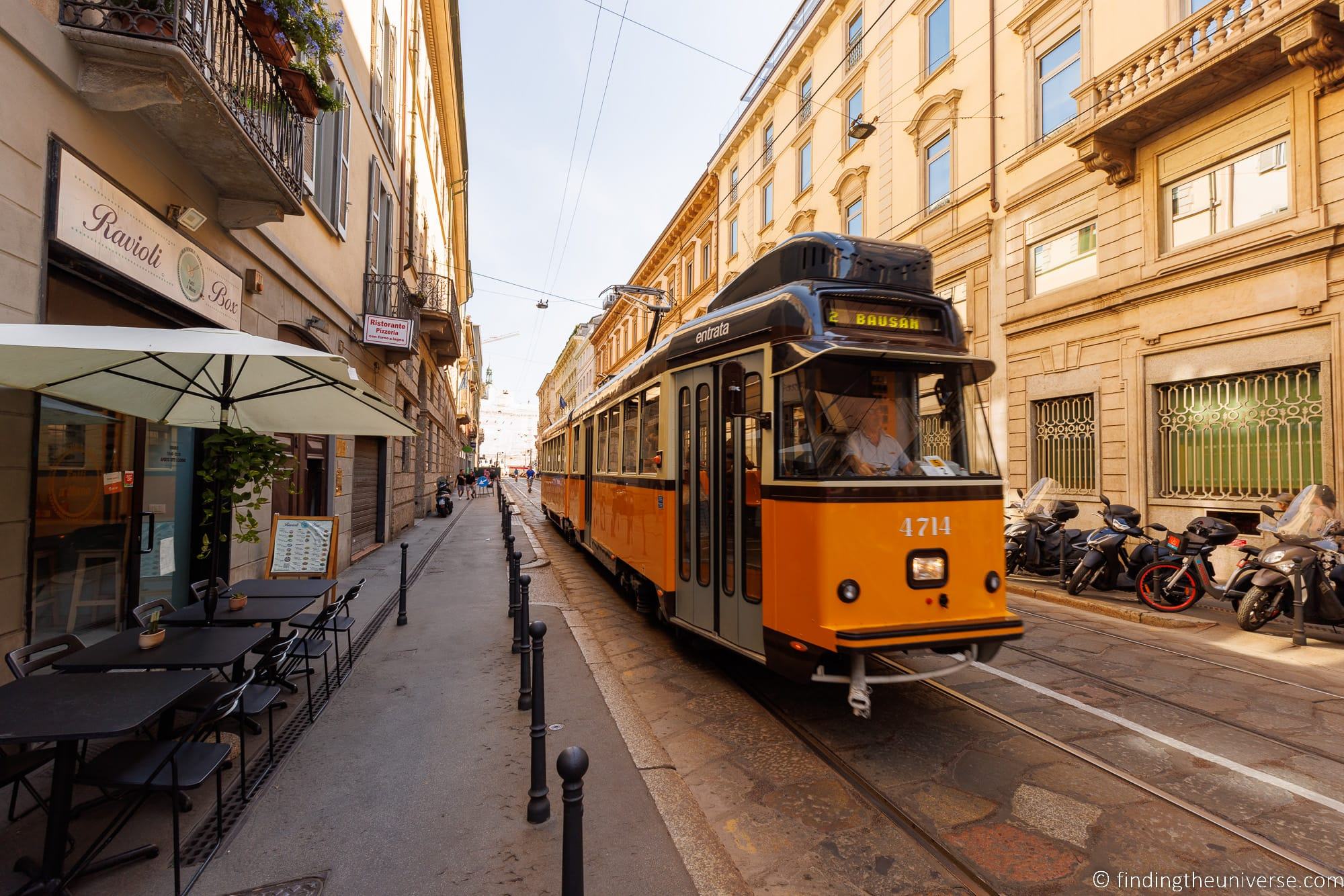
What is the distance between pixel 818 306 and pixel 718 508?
1867mm

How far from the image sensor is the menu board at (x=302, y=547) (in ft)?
26.6

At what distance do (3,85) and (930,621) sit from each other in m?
6.68

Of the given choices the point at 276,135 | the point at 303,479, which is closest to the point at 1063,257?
the point at 276,135

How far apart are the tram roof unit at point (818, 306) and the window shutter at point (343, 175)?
7573 millimetres

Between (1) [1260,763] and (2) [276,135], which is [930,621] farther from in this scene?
(2) [276,135]

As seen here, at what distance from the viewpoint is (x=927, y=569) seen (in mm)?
4496

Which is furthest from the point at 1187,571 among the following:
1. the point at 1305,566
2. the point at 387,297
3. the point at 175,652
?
the point at 387,297

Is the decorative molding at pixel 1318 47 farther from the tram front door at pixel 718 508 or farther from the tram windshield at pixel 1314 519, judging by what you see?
the tram front door at pixel 718 508

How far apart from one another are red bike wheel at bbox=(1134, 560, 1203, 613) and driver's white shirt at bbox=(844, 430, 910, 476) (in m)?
6.23

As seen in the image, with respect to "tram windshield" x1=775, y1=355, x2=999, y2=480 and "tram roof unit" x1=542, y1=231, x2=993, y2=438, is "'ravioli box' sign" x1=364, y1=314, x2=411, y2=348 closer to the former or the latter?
"tram roof unit" x1=542, y1=231, x2=993, y2=438

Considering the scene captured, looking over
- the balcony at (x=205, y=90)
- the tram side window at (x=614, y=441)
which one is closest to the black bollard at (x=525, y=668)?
the tram side window at (x=614, y=441)

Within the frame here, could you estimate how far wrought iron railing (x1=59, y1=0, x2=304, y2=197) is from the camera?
4469mm

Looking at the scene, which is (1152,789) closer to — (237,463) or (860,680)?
(860,680)

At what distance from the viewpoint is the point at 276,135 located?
265 inches
